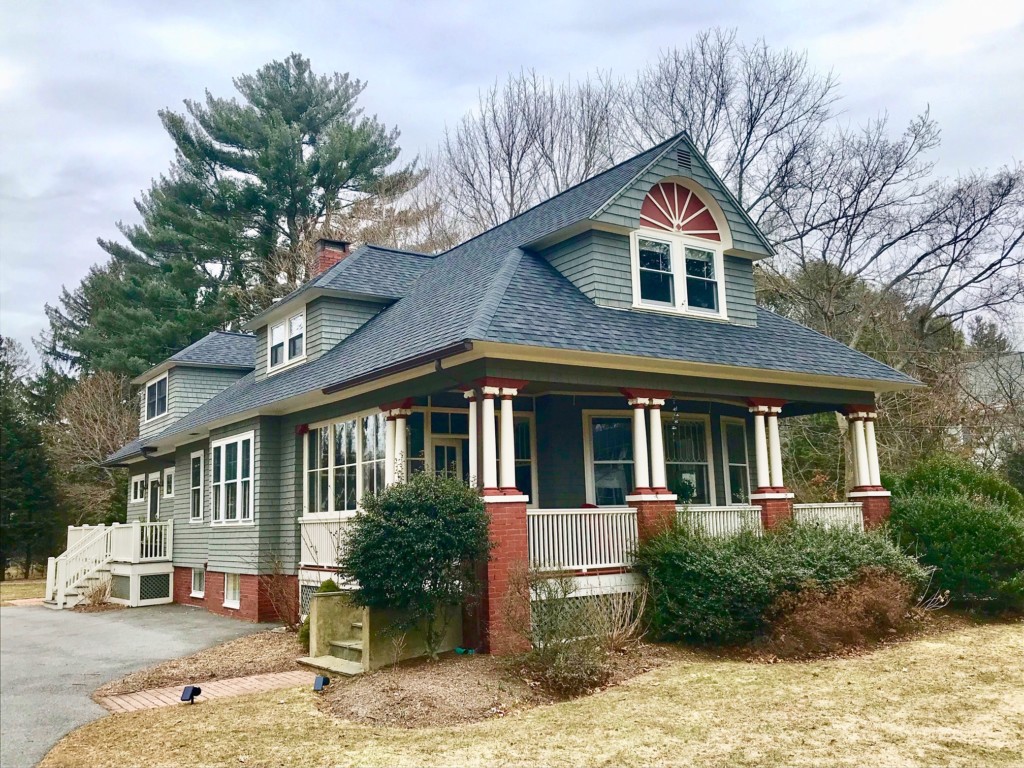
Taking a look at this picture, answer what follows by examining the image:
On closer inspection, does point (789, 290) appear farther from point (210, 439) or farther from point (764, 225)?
point (210, 439)

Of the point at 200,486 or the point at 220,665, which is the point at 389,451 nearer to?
the point at 220,665

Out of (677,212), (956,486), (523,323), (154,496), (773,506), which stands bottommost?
(773,506)

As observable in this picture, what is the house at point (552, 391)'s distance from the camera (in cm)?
1187

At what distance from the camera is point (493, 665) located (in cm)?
995

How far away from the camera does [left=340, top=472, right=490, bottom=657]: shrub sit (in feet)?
33.1

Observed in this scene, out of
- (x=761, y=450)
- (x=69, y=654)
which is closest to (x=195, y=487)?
(x=69, y=654)

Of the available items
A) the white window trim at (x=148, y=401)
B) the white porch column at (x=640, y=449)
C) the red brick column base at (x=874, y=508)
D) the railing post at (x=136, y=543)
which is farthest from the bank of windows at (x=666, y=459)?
the white window trim at (x=148, y=401)

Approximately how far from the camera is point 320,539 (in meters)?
14.5

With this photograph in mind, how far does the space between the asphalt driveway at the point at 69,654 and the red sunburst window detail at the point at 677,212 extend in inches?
399

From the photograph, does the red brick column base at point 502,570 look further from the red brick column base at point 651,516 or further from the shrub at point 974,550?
the shrub at point 974,550

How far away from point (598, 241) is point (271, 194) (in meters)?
25.4

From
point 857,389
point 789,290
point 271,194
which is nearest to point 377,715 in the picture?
point 857,389

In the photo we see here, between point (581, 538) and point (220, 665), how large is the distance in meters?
5.22

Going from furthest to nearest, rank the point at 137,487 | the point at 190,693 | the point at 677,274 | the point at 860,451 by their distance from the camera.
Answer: the point at 137,487
the point at 860,451
the point at 677,274
the point at 190,693
